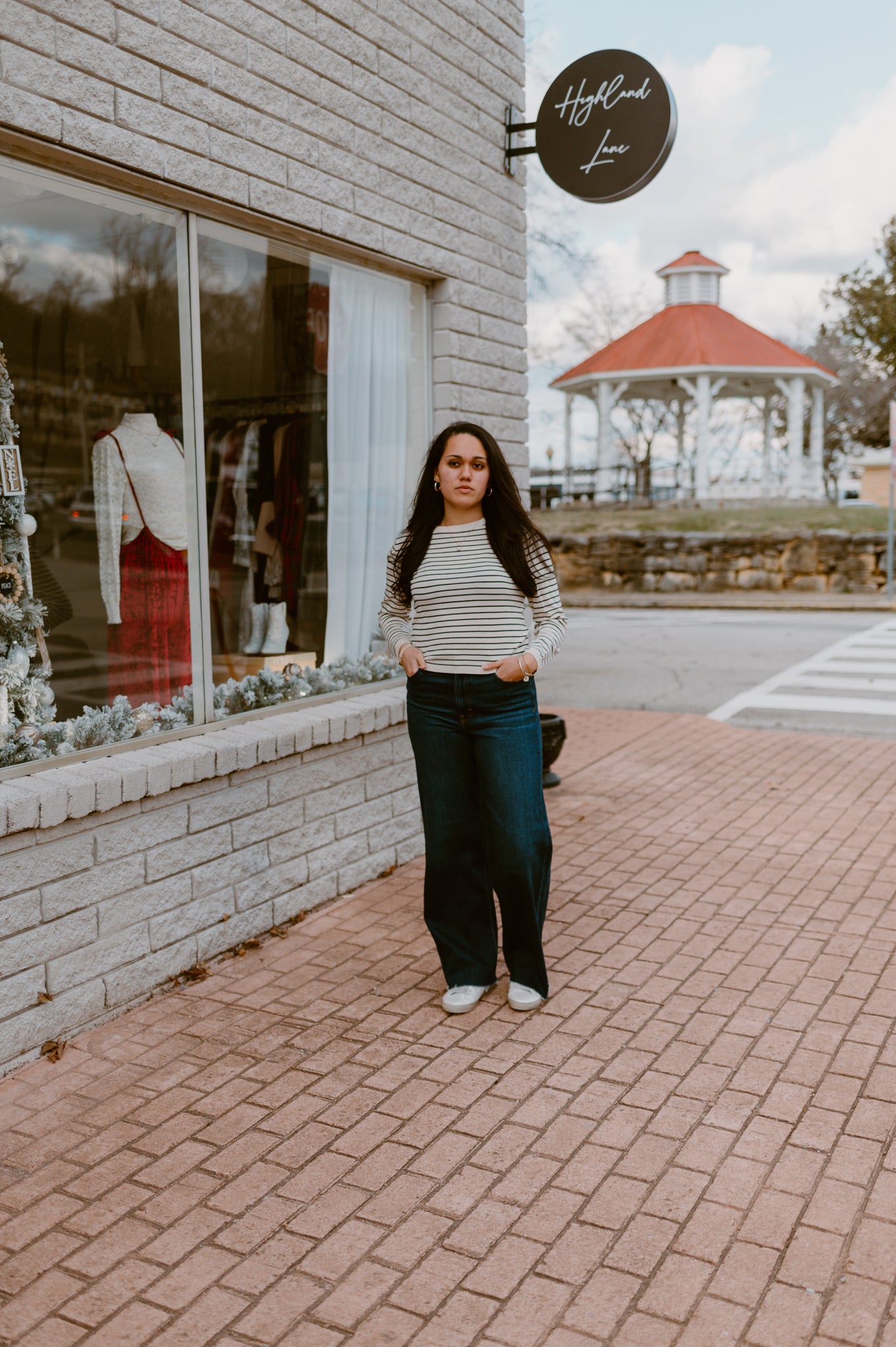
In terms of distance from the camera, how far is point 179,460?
471 centimetres

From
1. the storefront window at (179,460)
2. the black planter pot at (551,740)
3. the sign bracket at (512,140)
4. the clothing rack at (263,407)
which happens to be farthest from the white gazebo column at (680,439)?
the clothing rack at (263,407)

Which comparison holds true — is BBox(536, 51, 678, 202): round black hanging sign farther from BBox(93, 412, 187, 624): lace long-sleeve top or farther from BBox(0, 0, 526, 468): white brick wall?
BBox(93, 412, 187, 624): lace long-sleeve top

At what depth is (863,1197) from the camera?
2.98m

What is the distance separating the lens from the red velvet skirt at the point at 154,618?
470 cm

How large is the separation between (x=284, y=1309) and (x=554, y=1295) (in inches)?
23.1

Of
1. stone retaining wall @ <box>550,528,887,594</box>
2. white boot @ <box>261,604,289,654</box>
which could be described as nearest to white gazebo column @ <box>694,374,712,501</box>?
stone retaining wall @ <box>550,528,887,594</box>

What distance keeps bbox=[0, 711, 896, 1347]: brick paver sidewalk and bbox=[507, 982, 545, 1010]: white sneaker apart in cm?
6

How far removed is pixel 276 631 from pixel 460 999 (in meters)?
2.08

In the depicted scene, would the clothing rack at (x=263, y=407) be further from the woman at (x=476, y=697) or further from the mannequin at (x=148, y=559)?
the woman at (x=476, y=697)

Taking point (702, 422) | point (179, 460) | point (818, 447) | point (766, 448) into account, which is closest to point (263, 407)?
point (179, 460)

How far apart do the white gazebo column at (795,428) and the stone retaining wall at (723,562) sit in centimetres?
662

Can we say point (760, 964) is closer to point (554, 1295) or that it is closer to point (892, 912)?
point (892, 912)

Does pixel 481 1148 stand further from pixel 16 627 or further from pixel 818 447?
pixel 818 447

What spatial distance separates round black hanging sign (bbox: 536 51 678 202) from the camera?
5.45m
